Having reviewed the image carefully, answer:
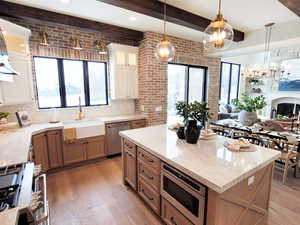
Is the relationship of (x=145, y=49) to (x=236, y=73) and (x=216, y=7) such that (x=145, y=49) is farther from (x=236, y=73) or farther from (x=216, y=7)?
(x=236, y=73)

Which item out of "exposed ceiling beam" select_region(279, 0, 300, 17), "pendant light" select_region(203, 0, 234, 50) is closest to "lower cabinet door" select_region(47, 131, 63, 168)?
"pendant light" select_region(203, 0, 234, 50)

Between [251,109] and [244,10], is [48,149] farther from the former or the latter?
[244,10]

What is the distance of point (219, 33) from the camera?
5.85 feet

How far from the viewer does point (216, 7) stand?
8.96 ft

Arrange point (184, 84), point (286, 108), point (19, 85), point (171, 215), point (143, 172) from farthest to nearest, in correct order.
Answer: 1. point (286, 108)
2. point (184, 84)
3. point (19, 85)
4. point (143, 172)
5. point (171, 215)

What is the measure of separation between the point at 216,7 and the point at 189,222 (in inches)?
124

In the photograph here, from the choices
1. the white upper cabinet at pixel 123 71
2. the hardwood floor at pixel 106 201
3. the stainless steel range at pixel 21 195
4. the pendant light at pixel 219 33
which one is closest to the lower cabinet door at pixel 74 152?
the hardwood floor at pixel 106 201

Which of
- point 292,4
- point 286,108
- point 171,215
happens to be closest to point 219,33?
point 292,4

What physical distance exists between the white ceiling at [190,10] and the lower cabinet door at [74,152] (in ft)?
7.81

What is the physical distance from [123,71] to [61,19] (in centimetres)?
153

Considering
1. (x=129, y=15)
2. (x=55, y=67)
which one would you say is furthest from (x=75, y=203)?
(x=129, y=15)

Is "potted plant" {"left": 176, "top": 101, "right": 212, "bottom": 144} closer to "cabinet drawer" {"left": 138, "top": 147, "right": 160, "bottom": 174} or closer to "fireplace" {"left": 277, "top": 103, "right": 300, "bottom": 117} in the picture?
"cabinet drawer" {"left": 138, "top": 147, "right": 160, "bottom": 174}

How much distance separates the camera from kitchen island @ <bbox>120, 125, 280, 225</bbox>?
1.26 meters

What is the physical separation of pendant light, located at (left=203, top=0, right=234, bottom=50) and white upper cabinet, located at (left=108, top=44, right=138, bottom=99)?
7.64 feet
